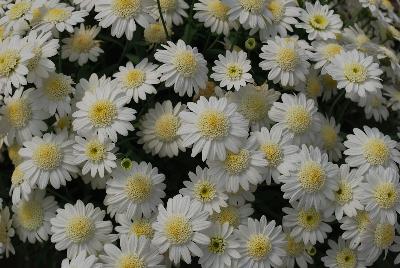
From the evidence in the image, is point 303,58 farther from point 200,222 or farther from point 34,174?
point 34,174

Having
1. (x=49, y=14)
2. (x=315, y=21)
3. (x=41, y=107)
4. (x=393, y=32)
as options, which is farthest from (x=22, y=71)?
(x=393, y=32)

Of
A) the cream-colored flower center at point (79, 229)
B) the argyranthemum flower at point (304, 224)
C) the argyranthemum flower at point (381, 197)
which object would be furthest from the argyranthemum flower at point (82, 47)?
the argyranthemum flower at point (381, 197)

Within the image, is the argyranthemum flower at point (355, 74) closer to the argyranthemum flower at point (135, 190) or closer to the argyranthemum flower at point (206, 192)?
the argyranthemum flower at point (206, 192)

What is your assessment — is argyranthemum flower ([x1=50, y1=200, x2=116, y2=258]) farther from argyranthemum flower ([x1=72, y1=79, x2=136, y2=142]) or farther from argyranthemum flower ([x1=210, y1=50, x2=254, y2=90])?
argyranthemum flower ([x1=210, y1=50, x2=254, y2=90])

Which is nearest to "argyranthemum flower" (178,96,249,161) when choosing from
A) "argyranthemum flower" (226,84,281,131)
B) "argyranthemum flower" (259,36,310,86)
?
"argyranthemum flower" (226,84,281,131)

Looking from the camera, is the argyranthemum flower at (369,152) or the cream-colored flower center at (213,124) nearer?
the cream-colored flower center at (213,124)

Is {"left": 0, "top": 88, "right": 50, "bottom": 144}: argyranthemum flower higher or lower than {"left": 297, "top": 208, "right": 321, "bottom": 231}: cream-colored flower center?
higher
